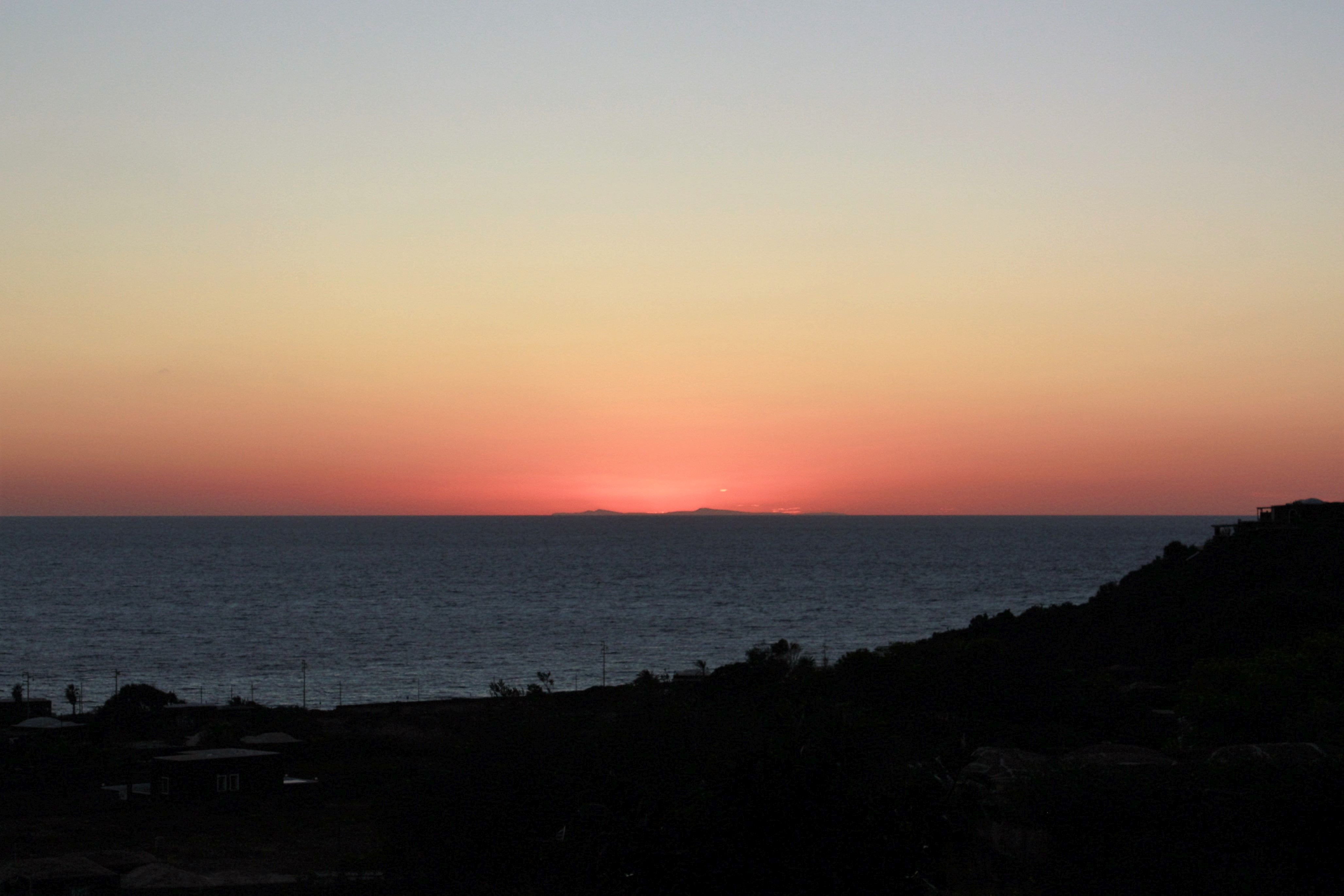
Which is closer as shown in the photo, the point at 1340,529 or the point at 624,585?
the point at 1340,529

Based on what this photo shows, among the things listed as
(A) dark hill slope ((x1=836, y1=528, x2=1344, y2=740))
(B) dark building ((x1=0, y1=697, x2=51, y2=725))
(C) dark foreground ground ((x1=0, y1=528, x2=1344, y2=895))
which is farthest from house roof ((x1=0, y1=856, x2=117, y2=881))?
(B) dark building ((x1=0, y1=697, x2=51, y2=725))

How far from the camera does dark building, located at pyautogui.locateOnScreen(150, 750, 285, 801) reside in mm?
33188

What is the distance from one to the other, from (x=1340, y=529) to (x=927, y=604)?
50426 millimetres

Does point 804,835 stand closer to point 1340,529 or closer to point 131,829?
point 131,829

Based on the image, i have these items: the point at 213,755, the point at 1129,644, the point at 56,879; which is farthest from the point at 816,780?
the point at 1129,644

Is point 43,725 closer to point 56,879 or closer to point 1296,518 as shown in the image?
point 56,879

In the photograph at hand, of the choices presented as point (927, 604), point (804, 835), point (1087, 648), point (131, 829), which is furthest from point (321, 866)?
point (927, 604)

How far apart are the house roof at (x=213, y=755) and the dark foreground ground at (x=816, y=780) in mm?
1431

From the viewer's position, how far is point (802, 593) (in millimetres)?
123875

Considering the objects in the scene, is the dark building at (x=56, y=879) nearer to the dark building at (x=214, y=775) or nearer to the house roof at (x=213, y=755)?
the dark building at (x=214, y=775)

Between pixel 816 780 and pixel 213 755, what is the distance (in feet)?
92.5

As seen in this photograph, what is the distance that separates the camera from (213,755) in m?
34.3

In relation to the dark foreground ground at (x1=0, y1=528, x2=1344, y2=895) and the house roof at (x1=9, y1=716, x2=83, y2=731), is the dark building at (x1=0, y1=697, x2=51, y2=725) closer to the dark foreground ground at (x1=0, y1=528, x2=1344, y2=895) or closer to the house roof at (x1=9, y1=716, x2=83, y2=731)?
the dark foreground ground at (x1=0, y1=528, x2=1344, y2=895)

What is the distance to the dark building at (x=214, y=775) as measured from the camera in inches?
1307
